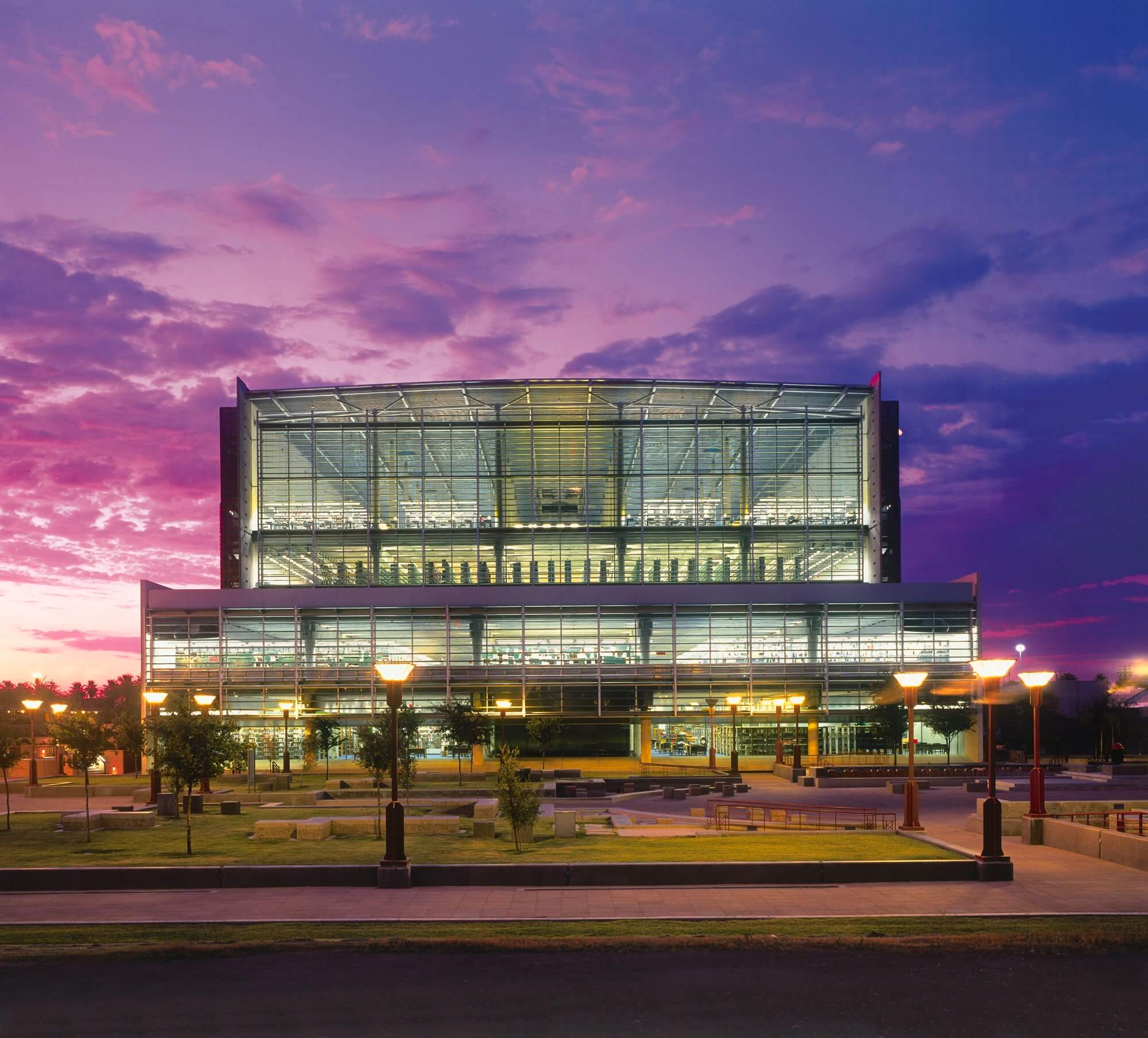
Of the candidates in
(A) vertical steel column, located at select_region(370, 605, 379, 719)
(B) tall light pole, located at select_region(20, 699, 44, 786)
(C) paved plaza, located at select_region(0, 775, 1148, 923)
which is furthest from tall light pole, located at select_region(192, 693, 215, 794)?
(A) vertical steel column, located at select_region(370, 605, 379, 719)

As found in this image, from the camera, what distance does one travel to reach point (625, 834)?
28297mm

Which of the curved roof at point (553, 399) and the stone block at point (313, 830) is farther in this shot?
the curved roof at point (553, 399)

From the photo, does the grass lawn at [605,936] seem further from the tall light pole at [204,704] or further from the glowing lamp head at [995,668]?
the tall light pole at [204,704]

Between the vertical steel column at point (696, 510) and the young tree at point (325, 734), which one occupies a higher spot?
the vertical steel column at point (696, 510)

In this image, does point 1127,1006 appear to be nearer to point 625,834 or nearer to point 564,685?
point 625,834

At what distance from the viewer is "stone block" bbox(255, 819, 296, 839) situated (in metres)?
27.0

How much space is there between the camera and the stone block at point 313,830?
26641mm

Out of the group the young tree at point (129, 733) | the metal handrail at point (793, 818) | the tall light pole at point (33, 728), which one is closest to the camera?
the metal handrail at point (793, 818)

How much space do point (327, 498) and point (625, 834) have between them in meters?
48.2

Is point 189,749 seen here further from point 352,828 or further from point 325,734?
point 325,734

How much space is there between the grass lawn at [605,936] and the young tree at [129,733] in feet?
112

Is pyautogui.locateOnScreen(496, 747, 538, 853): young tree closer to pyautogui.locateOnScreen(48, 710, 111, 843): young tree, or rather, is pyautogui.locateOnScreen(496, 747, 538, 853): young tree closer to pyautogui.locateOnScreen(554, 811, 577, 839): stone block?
pyautogui.locateOnScreen(554, 811, 577, 839): stone block

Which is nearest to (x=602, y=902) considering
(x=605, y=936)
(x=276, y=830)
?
(x=605, y=936)

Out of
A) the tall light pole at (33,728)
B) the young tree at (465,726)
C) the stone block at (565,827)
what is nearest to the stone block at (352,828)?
the stone block at (565,827)
